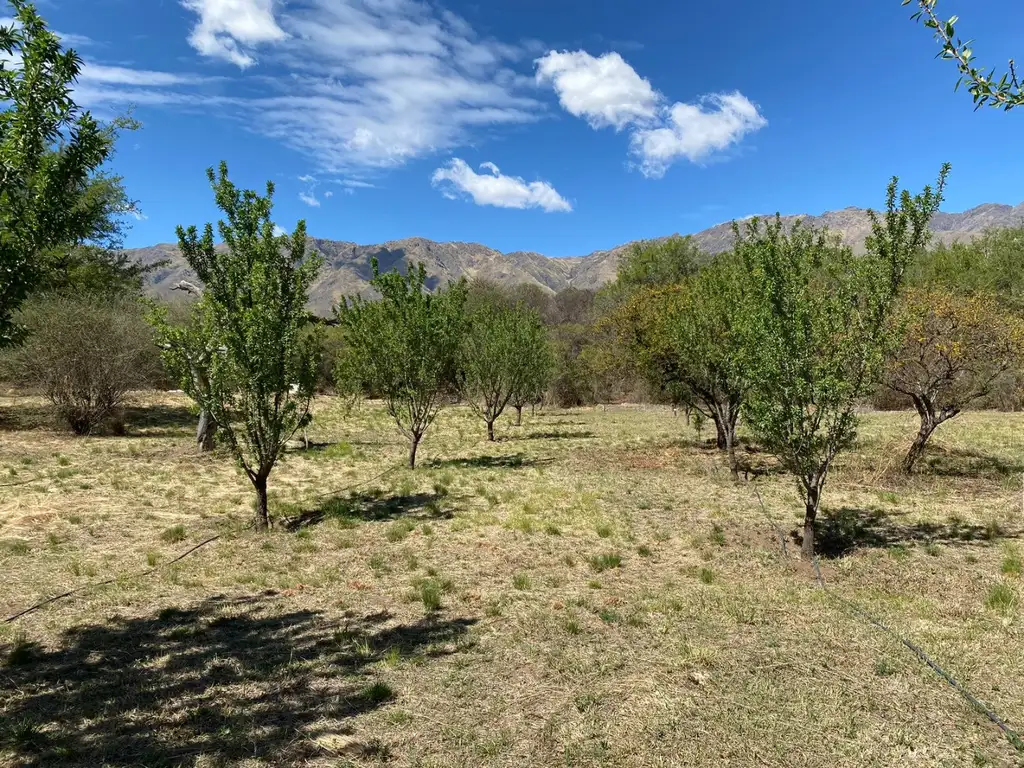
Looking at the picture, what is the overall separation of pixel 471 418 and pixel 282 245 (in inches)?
963

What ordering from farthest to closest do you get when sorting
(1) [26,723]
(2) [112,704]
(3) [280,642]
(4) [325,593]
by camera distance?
1. (4) [325,593]
2. (3) [280,642]
3. (2) [112,704]
4. (1) [26,723]

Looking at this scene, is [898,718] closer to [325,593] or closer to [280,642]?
[280,642]

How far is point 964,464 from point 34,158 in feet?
69.7

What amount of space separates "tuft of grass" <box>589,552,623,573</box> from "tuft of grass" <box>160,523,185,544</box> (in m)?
7.18

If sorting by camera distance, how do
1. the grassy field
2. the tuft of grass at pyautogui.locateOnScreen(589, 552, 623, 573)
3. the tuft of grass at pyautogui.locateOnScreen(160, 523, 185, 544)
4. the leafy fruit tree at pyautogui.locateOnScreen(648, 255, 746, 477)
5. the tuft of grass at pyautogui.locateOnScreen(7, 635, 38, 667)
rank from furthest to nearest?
the leafy fruit tree at pyautogui.locateOnScreen(648, 255, 746, 477), the tuft of grass at pyautogui.locateOnScreen(160, 523, 185, 544), the tuft of grass at pyautogui.locateOnScreen(589, 552, 623, 573), the tuft of grass at pyautogui.locateOnScreen(7, 635, 38, 667), the grassy field

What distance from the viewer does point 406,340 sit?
54.3 ft

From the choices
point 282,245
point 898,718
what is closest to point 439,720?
point 898,718

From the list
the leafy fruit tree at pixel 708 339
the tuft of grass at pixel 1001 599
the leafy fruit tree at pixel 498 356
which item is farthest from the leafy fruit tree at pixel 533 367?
the tuft of grass at pixel 1001 599

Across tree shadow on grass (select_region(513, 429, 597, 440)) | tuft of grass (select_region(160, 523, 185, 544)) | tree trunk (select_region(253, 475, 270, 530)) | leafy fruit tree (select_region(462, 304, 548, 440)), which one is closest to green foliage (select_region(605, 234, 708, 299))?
tree shadow on grass (select_region(513, 429, 597, 440))

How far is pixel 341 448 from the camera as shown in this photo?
21.0m

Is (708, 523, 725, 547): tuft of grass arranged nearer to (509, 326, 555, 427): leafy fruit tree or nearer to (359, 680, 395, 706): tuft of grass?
(359, 680, 395, 706): tuft of grass

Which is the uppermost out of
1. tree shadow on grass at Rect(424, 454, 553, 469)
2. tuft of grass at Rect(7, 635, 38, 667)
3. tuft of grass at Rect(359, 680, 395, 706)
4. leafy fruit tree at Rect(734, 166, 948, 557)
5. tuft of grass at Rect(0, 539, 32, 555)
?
leafy fruit tree at Rect(734, 166, 948, 557)

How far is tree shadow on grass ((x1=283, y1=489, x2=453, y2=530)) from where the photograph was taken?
38.5ft

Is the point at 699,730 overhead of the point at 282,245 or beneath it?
beneath
